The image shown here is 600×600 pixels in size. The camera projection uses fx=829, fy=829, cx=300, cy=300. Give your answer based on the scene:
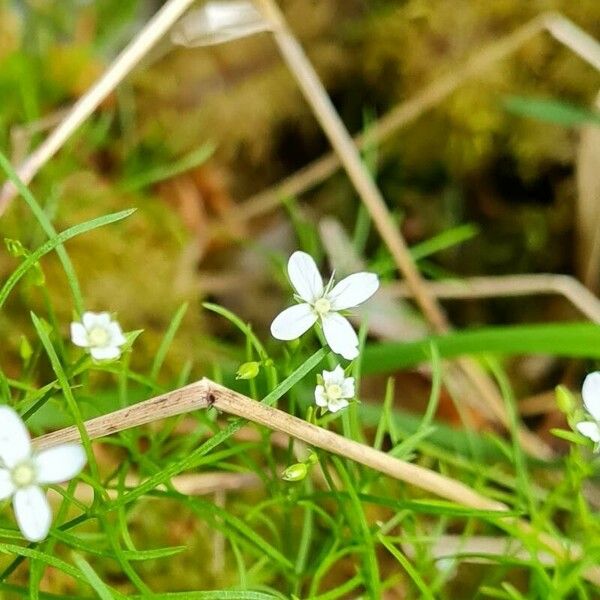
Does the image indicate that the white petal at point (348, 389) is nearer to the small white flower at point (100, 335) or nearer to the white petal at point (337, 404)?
the white petal at point (337, 404)

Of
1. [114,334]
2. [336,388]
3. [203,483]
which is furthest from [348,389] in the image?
[203,483]

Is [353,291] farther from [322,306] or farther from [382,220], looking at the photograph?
[382,220]

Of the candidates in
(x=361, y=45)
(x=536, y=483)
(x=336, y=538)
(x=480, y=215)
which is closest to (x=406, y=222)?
(x=480, y=215)

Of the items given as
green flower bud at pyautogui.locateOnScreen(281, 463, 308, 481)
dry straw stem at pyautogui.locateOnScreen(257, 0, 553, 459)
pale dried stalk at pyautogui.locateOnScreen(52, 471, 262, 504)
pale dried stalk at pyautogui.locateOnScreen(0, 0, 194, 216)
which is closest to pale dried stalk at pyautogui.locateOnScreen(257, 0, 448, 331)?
dry straw stem at pyautogui.locateOnScreen(257, 0, 553, 459)

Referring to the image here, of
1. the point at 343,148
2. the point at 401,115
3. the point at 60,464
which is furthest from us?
the point at 401,115

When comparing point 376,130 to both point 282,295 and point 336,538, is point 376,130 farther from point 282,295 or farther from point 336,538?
point 336,538

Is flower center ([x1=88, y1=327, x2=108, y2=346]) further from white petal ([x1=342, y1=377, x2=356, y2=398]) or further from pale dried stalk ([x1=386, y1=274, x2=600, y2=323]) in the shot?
pale dried stalk ([x1=386, y1=274, x2=600, y2=323])
